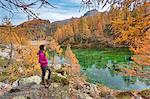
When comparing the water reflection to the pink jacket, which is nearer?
the pink jacket

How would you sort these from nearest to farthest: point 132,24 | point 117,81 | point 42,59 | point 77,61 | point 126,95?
point 132,24 → point 42,59 → point 126,95 → point 117,81 → point 77,61

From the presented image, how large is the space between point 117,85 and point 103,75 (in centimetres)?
790

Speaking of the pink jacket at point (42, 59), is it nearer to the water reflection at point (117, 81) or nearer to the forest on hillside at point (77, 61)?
the forest on hillside at point (77, 61)

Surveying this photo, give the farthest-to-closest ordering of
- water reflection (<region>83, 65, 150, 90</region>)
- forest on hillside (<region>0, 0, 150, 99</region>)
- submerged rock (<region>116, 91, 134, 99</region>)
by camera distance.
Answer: water reflection (<region>83, 65, 150, 90</region>), submerged rock (<region>116, 91, 134, 99</region>), forest on hillside (<region>0, 0, 150, 99</region>)

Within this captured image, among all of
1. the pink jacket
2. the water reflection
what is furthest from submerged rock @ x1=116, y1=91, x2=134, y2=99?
the water reflection

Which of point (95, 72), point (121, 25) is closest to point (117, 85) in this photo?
point (95, 72)

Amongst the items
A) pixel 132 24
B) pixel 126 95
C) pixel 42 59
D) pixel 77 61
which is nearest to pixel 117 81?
pixel 77 61

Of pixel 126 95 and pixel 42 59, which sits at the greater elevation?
pixel 42 59

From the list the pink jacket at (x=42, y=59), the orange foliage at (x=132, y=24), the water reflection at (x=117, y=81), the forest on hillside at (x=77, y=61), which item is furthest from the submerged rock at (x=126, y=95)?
the orange foliage at (x=132, y=24)

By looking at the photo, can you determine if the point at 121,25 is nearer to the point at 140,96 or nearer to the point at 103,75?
the point at 140,96

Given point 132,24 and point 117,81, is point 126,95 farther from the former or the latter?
point 132,24

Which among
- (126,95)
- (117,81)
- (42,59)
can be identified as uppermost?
(42,59)

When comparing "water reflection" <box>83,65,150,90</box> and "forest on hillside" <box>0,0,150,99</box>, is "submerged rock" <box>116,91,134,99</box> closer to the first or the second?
"forest on hillside" <box>0,0,150,99</box>

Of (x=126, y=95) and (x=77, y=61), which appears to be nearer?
(x=126, y=95)
